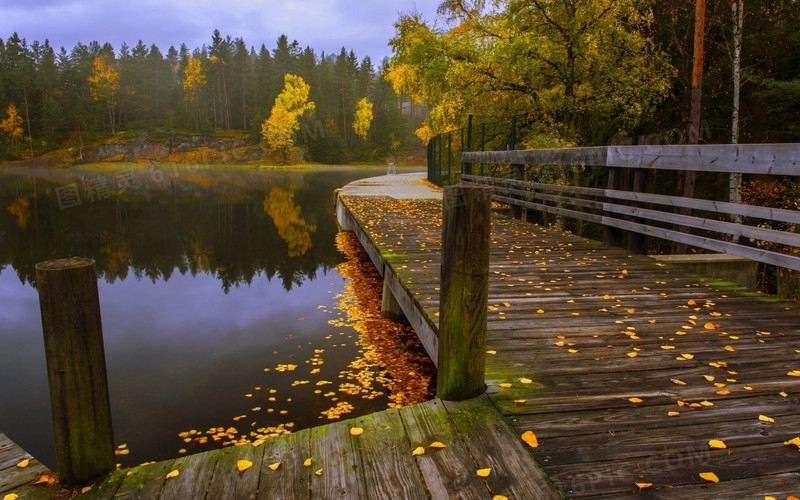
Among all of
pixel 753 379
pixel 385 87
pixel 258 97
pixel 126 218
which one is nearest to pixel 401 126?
pixel 385 87

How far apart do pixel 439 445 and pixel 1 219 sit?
23098 mm

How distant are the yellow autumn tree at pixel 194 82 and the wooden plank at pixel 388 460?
79554 millimetres

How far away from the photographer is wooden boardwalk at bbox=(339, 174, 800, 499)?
88.6 inches

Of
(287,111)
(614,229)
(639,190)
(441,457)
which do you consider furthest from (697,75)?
(287,111)

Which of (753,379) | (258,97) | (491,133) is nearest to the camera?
(753,379)

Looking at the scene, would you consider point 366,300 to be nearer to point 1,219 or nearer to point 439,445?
point 439,445

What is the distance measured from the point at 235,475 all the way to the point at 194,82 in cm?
8172

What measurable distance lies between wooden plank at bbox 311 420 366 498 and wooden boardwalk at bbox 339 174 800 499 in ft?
2.79

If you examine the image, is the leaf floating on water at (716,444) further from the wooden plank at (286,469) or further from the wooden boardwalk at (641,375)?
the wooden plank at (286,469)

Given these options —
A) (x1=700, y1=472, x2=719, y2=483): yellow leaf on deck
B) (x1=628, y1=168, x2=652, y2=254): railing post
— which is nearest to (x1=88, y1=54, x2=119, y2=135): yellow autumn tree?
(x1=628, y1=168, x2=652, y2=254): railing post

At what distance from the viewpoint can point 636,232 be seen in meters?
6.75

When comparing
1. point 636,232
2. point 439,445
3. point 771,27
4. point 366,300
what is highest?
point 771,27

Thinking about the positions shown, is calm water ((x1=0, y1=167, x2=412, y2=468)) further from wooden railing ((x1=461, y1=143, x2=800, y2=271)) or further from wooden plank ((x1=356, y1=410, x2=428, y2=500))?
wooden railing ((x1=461, y1=143, x2=800, y2=271))

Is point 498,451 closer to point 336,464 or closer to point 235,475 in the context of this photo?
point 336,464
